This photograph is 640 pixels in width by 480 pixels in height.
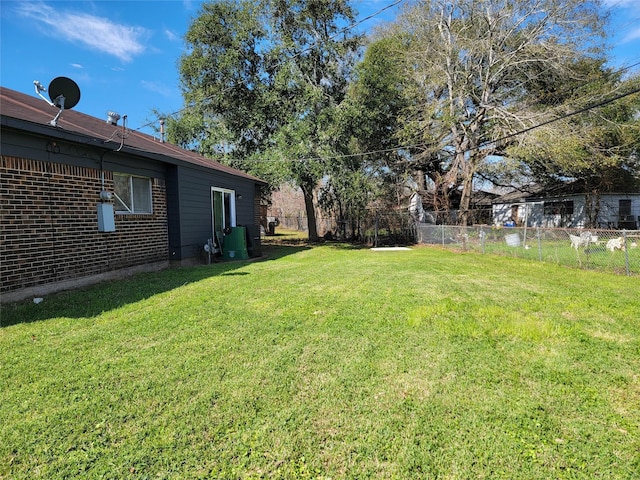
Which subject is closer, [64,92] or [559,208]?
[64,92]

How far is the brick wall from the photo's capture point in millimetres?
4789

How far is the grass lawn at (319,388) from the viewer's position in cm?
191

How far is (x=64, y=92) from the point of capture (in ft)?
19.1

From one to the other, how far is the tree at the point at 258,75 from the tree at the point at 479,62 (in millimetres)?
3472

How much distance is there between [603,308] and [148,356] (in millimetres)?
5684

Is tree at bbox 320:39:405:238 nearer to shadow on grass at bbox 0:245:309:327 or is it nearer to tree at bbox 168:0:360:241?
tree at bbox 168:0:360:241

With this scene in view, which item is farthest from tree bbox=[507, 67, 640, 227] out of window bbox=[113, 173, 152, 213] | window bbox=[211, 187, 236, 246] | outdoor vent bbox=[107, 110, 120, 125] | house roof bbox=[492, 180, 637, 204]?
outdoor vent bbox=[107, 110, 120, 125]

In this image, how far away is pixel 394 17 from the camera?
1689cm

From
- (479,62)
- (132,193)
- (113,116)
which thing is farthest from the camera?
(479,62)

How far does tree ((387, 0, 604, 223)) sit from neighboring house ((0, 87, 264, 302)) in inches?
435

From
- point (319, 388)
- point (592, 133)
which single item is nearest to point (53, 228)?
point (319, 388)

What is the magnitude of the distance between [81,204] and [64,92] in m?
1.90

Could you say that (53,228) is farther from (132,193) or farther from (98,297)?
(132,193)

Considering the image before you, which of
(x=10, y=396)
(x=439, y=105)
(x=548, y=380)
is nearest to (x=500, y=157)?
(x=439, y=105)
